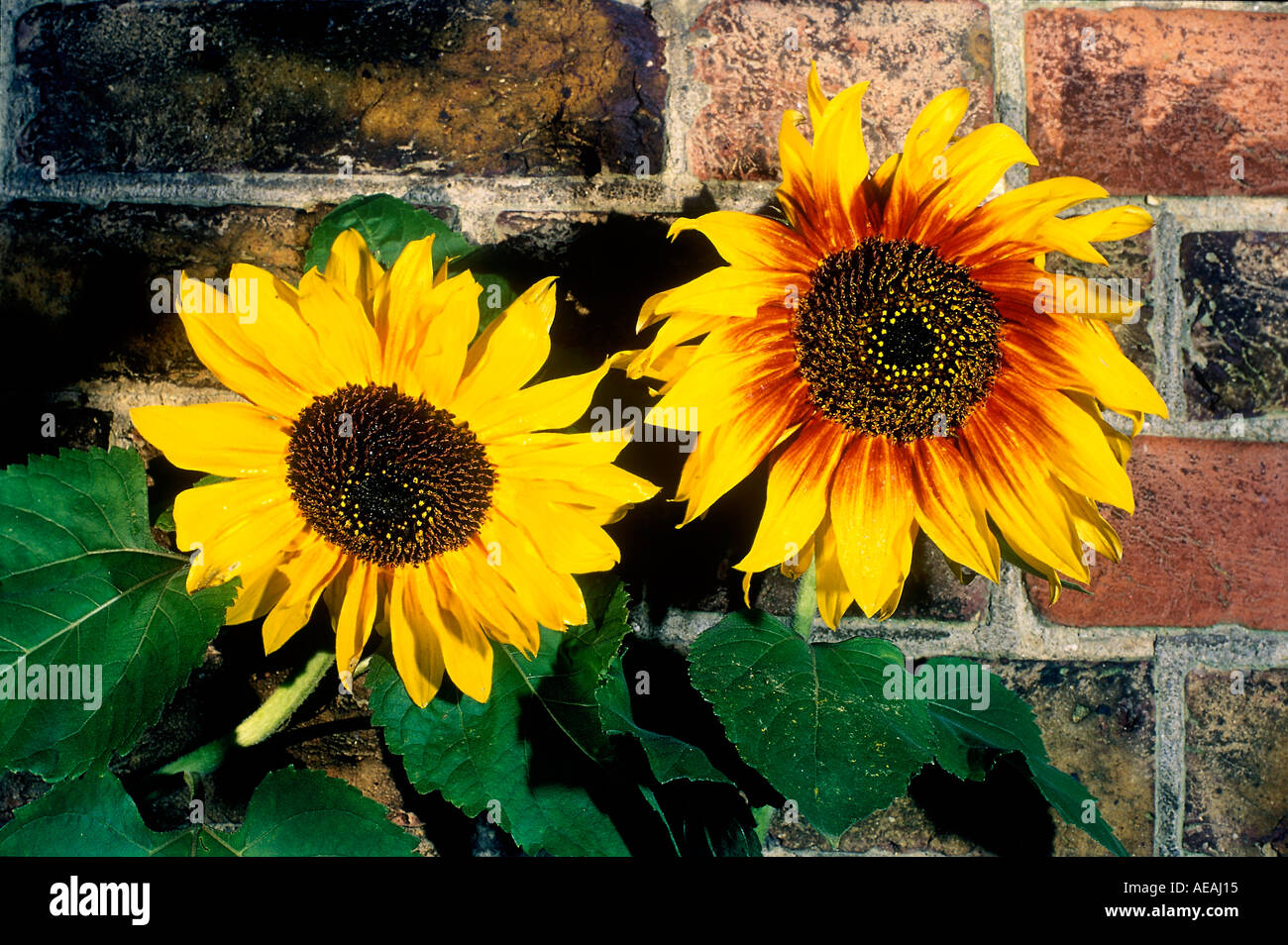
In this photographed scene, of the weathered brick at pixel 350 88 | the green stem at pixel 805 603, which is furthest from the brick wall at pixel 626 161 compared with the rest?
the green stem at pixel 805 603

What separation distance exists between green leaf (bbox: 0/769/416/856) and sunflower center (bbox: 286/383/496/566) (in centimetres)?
19

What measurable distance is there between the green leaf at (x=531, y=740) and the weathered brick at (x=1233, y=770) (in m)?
0.51

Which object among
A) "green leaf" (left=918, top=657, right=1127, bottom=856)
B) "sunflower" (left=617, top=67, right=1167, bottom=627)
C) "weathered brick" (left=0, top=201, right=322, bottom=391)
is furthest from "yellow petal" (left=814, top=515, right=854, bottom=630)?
"weathered brick" (left=0, top=201, right=322, bottom=391)

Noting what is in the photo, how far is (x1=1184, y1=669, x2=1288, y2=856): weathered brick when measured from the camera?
0.81 m

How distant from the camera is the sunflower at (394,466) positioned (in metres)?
0.56

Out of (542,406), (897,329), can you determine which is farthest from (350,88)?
(897,329)

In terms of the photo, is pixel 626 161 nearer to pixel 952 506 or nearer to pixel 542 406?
pixel 542 406

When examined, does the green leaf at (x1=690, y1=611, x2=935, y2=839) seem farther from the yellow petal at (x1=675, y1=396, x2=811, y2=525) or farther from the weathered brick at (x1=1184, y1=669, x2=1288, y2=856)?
the weathered brick at (x1=1184, y1=669, x2=1288, y2=856)

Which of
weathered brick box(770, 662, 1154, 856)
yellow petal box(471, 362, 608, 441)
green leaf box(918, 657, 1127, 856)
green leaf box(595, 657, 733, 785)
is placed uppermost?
yellow petal box(471, 362, 608, 441)

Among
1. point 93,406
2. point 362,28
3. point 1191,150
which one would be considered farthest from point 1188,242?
point 93,406

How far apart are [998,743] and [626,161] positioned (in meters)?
0.53

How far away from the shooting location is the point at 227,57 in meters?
0.75

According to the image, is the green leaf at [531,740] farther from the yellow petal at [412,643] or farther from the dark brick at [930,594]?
the dark brick at [930,594]

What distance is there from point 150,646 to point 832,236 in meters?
0.53
